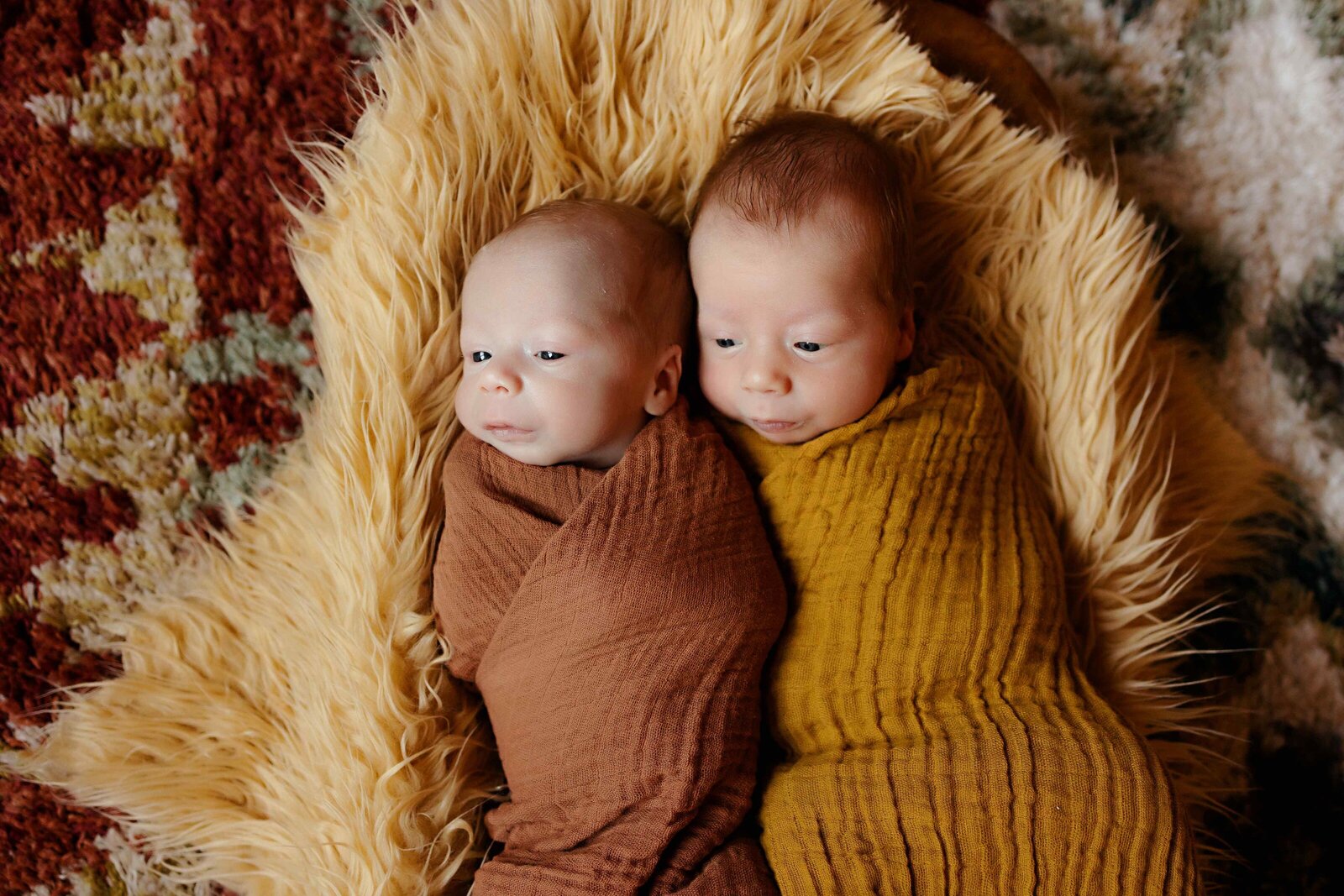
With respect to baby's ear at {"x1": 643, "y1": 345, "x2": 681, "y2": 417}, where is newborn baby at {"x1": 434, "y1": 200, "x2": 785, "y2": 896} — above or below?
below

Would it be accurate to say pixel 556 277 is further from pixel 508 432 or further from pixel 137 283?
pixel 137 283

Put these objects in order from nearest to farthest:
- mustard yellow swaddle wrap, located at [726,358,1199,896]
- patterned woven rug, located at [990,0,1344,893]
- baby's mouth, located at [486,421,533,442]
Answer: mustard yellow swaddle wrap, located at [726,358,1199,896], baby's mouth, located at [486,421,533,442], patterned woven rug, located at [990,0,1344,893]

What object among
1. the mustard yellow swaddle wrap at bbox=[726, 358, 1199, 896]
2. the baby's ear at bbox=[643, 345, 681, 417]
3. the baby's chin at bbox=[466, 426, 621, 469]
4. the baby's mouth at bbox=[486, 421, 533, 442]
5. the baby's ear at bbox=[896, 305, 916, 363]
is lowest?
the mustard yellow swaddle wrap at bbox=[726, 358, 1199, 896]

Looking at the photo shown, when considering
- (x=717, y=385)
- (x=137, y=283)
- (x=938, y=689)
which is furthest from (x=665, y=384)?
(x=137, y=283)

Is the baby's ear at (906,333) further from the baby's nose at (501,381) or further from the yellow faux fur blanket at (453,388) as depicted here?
the baby's nose at (501,381)

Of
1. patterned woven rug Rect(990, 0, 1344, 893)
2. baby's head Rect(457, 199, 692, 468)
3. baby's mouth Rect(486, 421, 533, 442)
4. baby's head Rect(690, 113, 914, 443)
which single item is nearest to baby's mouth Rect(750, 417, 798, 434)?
baby's head Rect(690, 113, 914, 443)

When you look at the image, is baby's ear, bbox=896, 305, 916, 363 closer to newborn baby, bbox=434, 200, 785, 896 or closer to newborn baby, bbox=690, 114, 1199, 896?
newborn baby, bbox=690, 114, 1199, 896

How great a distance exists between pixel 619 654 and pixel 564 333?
13.0 inches

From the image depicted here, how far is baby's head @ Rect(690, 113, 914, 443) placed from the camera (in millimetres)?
986

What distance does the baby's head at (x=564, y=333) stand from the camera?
39.1 inches

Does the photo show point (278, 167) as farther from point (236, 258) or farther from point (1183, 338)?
point (1183, 338)

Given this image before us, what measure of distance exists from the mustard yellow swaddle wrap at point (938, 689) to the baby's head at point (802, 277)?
0.18 feet

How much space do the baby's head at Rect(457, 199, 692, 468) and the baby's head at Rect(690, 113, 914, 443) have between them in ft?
0.23

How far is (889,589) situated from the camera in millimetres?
978
